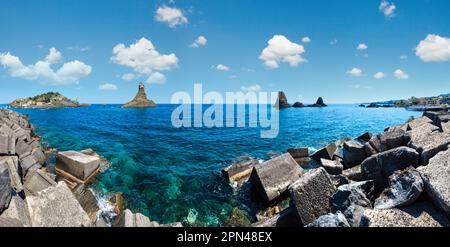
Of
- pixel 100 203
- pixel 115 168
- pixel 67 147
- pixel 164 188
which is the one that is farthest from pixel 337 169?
pixel 67 147

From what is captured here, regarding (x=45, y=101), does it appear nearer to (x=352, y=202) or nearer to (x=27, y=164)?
(x=27, y=164)

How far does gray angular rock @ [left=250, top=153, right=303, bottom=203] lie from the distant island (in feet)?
553

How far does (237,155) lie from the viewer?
754 inches

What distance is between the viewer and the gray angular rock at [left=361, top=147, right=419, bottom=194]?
6.31 meters

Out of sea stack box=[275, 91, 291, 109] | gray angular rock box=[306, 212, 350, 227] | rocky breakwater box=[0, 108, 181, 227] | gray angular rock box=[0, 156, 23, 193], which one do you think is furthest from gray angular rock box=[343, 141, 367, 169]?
sea stack box=[275, 91, 291, 109]

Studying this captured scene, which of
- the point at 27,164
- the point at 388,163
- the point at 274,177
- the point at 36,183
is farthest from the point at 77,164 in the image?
the point at 388,163

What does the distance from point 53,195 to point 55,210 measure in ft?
1.63

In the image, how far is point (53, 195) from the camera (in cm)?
661

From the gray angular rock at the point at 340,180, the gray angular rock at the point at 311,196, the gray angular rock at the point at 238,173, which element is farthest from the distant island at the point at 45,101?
the gray angular rock at the point at 311,196

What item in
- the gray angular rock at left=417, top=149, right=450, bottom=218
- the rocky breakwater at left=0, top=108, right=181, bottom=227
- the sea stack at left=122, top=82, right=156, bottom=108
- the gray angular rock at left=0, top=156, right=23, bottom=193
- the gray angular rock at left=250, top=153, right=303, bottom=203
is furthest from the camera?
the sea stack at left=122, top=82, right=156, bottom=108

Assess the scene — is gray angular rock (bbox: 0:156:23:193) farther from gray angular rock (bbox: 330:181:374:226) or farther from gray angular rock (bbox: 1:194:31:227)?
gray angular rock (bbox: 330:181:374:226)
